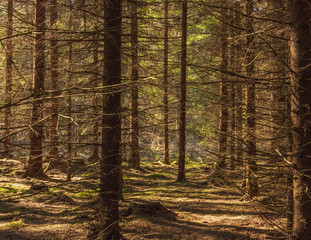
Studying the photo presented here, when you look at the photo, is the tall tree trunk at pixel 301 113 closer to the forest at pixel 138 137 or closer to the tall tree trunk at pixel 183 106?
the forest at pixel 138 137

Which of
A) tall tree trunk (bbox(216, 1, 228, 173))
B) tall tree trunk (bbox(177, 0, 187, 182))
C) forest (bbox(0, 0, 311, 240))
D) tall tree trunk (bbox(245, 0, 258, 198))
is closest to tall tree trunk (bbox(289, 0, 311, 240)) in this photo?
forest (bbox(0, 0, 311, 240))

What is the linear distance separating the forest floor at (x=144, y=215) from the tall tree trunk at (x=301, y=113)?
0.77 metres

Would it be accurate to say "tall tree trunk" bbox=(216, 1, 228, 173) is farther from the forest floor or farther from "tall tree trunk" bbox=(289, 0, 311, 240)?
"tall tree trunk" bbox=(289, 0, 311, 240)

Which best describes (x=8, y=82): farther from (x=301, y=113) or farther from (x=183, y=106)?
(x=301, y=113)

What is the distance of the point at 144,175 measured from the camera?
53.6 ft

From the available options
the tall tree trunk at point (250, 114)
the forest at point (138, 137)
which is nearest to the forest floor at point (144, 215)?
the forest at point (138, 137)

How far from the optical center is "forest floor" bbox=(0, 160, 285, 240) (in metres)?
6.51

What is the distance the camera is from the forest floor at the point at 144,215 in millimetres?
6508

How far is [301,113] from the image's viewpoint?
446 cm

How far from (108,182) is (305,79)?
418 cm

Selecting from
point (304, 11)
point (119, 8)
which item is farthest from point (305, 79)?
point (119, 8)

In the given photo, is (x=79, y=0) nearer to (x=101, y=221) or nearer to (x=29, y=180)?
(x=101, y=221)

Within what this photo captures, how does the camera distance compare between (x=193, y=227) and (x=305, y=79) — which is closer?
(x=305, y=79)

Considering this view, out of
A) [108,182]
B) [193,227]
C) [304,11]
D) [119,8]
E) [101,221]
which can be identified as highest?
[119,8]
